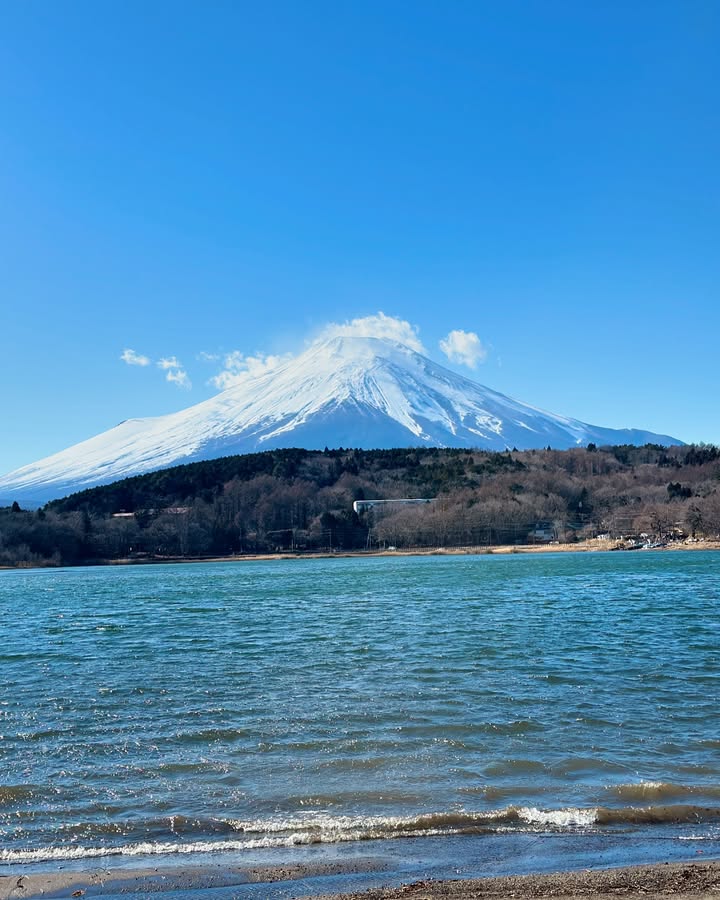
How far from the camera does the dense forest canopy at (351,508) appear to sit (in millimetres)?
119375

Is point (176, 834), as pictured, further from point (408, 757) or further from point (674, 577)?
point (674, 577)

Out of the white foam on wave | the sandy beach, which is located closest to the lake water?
the white foam on wave

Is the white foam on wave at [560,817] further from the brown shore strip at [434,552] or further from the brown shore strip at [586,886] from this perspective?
Result: the brown shore strip at [434,552]

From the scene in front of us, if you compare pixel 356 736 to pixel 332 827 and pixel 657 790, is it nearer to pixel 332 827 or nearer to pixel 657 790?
pixel 332 827

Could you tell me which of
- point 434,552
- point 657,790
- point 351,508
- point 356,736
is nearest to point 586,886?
point 657,790

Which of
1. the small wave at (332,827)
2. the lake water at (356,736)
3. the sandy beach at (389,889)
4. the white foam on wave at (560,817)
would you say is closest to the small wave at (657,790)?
the lake water at (356,736)

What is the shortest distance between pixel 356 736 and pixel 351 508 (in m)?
130

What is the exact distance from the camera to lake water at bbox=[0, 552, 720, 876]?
355 inches

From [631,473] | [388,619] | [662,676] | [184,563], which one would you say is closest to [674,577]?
[388,619]

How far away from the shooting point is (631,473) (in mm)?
155000

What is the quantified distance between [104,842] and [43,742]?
466 cm

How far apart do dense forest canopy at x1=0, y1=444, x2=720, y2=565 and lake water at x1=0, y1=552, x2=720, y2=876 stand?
9698 centimetres

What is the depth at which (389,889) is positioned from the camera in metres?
6.89

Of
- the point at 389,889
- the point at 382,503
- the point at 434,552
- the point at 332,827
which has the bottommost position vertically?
the point at 434,552
